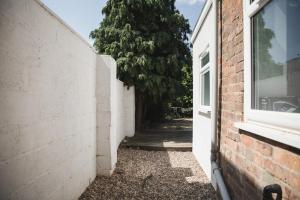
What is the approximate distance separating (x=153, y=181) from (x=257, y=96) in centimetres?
330

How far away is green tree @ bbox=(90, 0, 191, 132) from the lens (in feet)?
34.5

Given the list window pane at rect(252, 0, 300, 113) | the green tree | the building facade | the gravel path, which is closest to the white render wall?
the gravel path

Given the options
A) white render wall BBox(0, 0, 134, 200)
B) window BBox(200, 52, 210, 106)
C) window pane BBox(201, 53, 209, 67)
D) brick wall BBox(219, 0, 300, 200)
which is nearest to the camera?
brick wall BBox(219, 0, 300, 200)

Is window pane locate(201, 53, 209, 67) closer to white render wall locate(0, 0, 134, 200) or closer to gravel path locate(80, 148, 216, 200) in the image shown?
gravel path locate(80, 148, 216, 200)

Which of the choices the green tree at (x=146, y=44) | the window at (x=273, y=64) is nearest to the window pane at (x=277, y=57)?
the window at (x=273, y=64)

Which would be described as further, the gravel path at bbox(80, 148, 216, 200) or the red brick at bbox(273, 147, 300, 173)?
the gravel path at bbox(80, 148, 216, 200)

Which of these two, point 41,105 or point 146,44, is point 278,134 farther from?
point 146,44

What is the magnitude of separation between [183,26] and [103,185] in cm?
828

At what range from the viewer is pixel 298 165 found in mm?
1649

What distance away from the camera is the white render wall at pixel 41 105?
2.20 metres

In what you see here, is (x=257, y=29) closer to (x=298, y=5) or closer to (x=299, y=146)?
(x=298, y=5)

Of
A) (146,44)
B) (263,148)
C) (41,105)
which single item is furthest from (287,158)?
(146,44)

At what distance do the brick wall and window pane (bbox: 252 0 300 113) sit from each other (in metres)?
0.28

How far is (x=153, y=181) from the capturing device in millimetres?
5297
